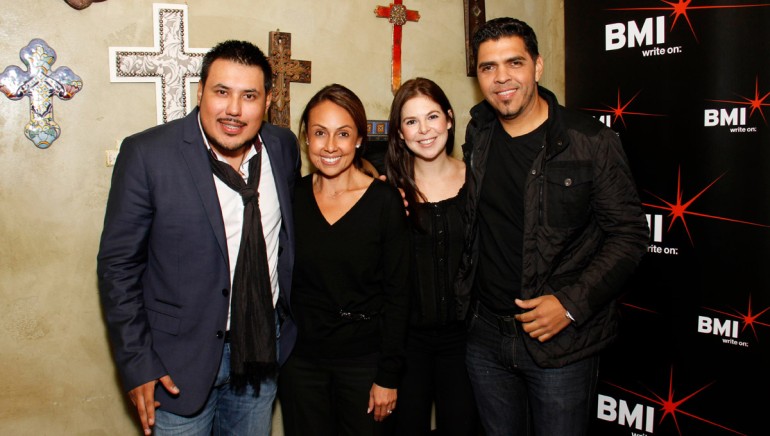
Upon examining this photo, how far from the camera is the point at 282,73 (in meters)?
2.50

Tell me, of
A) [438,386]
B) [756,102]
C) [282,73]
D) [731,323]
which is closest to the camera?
[438,386]

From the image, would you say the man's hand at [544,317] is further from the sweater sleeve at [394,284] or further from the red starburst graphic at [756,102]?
the red starburst graphic at [756,102]

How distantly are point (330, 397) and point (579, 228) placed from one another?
3.33 feet

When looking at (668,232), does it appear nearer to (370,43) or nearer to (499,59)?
(499,59)

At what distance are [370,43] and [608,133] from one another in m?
1.35

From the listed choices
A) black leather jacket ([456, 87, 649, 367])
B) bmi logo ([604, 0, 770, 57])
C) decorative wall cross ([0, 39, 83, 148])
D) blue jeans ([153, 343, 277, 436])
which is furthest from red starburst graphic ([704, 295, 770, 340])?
decorative wall cross ([0, 39, 83, 148])

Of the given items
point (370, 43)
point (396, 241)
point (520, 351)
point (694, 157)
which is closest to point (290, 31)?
point (370, 43)

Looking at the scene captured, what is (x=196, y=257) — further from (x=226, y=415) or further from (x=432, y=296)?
(x=432, y=296)

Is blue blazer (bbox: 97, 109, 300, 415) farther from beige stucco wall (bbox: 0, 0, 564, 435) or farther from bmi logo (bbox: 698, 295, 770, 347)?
bmi logo (bbox: 698, 295, 770, 347)

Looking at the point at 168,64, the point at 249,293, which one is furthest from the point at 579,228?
the point at 168,64

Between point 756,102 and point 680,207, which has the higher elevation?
point 756,102

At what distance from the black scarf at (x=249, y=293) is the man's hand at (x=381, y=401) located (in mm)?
369

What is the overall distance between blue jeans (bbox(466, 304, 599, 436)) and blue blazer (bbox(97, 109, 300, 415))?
0.89 meters

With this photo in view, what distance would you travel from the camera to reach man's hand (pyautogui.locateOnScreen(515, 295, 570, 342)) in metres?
1.78
